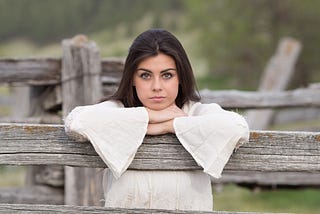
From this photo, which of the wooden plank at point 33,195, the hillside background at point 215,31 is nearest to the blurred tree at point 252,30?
the hillside background at point 215,31

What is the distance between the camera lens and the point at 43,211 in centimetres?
314

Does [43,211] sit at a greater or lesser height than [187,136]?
lesser

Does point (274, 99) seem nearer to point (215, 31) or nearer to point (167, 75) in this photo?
point (167, 75)

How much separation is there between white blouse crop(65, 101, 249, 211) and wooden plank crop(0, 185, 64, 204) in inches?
115

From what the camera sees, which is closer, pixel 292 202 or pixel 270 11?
pixel 292 202

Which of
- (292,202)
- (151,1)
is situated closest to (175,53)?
(292,202)

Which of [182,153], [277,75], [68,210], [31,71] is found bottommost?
[68,210]

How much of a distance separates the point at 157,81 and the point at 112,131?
269mm

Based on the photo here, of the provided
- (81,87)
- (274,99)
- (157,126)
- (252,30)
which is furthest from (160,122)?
(252,30)

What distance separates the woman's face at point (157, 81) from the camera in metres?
3.15

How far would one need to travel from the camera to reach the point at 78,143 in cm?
310

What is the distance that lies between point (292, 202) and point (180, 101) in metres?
6.03

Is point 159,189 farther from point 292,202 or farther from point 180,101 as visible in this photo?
point 292,202

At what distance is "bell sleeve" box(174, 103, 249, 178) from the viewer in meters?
2.99
